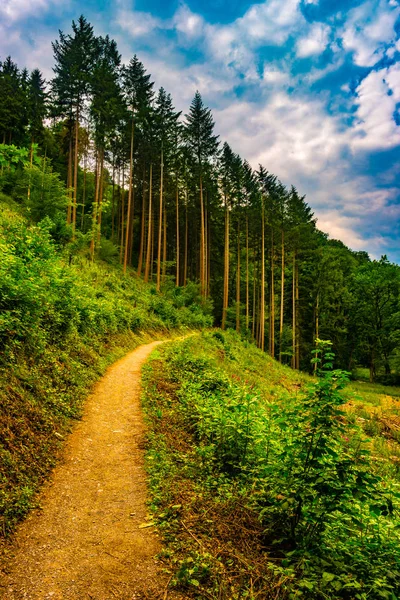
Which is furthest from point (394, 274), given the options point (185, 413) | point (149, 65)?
point (185, 413)

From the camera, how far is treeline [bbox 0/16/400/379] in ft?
91.3

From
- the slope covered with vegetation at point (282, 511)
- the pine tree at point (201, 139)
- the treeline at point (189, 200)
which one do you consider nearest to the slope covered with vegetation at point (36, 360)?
the slope covered with vegetation at point (282, 511)

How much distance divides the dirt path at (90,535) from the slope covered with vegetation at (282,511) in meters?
0.27

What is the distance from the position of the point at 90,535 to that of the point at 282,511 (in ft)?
7.29

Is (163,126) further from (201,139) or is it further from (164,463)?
(164,463)

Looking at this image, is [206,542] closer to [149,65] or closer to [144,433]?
[144,433]

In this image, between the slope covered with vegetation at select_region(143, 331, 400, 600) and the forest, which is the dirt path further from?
the slope covered with vegetation at select_region(143, 331, 400, 600)

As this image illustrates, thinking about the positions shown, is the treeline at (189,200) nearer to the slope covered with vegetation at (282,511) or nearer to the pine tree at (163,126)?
the pine tree at (163,126)

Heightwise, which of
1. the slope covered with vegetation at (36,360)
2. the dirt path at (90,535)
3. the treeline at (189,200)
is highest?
the treeline at (189,200)

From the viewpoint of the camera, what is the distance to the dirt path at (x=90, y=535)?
2732 millimetres

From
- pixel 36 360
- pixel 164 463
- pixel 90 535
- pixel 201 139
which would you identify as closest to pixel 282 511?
pixel 164 463

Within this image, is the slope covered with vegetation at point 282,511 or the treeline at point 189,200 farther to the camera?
the treeline at point 189,200

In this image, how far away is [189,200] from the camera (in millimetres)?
37500

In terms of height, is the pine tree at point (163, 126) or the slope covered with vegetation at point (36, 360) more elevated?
the pine tree at point (163, 126)
